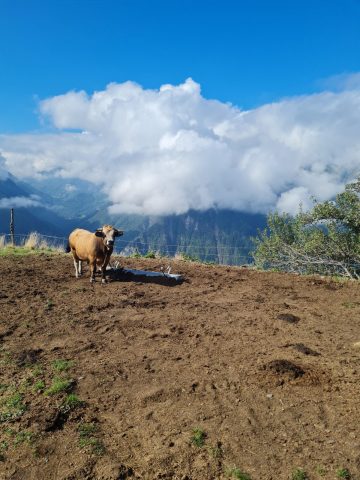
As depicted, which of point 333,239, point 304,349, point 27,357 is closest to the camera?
point 27,357

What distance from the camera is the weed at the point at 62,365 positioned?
270 inches

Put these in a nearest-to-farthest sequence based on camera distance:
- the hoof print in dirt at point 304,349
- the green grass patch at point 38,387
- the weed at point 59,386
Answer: the weed at point 59,386 → the green grass patch at point 38,387 → the hoof print in dirt at point 304,349

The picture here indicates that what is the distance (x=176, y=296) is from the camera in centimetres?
1145

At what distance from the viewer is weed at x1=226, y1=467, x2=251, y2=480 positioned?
4465 millimetres

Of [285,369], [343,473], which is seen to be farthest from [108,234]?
[343,473]

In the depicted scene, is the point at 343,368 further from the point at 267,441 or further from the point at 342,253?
the point at 342,253

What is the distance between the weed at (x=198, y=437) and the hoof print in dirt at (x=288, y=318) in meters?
4.94

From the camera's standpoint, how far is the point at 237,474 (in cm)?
450

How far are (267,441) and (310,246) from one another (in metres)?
15.5

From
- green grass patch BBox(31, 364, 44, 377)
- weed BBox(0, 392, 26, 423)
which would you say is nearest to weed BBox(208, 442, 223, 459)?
weed BBox(0, 392, 26, 423)

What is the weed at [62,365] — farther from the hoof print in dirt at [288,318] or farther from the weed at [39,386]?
the hoof print in dirt at [288,318]

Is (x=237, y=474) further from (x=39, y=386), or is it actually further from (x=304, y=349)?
(x=304, y=349)

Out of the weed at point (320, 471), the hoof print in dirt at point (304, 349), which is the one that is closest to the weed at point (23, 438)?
the weed at point (320, 471)

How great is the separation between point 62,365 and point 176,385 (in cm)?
213
